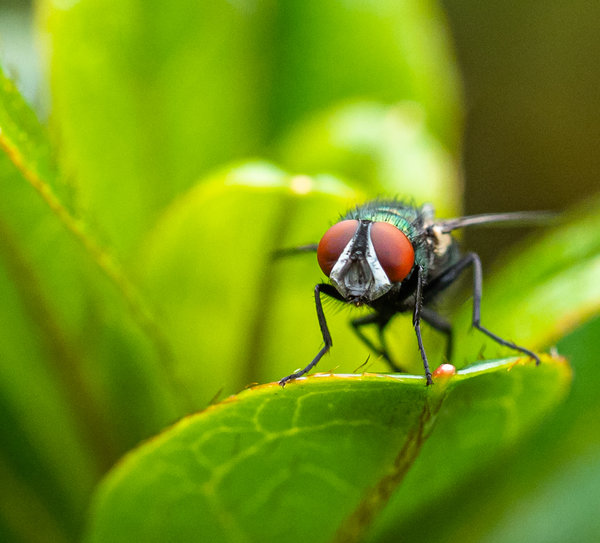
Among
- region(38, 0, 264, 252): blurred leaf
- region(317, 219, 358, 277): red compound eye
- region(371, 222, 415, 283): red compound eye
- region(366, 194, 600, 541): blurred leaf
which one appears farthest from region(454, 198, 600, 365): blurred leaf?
region(38, 0, 264, 252): blurred leaf

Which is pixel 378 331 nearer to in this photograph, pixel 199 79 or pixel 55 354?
pixel 55 354

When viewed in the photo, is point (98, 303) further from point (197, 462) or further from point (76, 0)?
point (76, 0)

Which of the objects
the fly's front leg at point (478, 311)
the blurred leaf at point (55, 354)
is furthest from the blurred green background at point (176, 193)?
the fly's front leg at point (478, 311)

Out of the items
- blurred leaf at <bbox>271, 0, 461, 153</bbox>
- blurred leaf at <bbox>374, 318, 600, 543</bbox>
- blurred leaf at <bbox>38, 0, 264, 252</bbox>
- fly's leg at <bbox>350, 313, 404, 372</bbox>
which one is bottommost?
blurred leaf at <bbox>374, 318, 600, 543</bbox>

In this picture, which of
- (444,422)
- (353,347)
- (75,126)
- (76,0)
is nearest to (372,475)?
(444,422)

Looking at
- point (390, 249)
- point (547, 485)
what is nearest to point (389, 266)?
point (390, 249)

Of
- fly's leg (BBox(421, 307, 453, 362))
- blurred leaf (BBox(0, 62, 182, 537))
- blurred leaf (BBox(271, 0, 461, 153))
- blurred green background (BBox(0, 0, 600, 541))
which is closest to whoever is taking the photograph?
blurred leaf (BBox(0, 62, 182, 537))

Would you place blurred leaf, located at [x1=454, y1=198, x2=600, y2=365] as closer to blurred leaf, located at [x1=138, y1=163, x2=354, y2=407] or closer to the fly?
the fly
